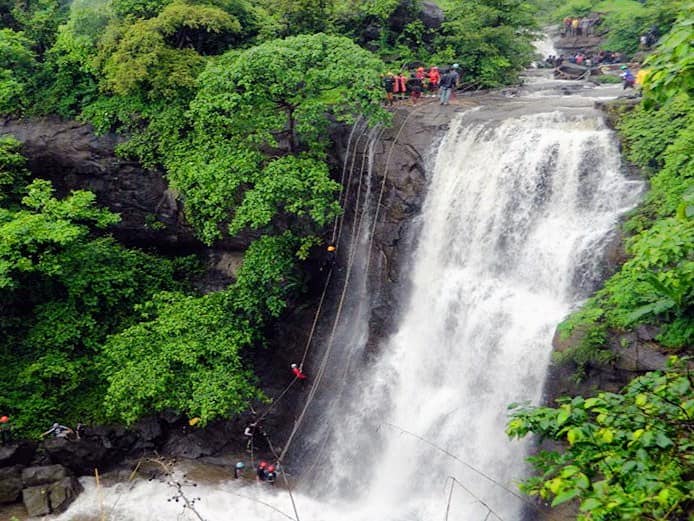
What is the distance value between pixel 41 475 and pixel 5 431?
4.43 ft

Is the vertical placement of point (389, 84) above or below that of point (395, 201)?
above

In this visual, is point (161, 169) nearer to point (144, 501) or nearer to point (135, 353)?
point (135, 353)

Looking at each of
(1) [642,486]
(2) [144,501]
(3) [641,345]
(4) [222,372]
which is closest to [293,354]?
(4) [222,372]

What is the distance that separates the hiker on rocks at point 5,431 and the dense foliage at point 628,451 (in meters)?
12.8

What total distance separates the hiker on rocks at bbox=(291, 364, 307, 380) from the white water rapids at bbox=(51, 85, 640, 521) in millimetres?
856

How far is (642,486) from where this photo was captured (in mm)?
3592

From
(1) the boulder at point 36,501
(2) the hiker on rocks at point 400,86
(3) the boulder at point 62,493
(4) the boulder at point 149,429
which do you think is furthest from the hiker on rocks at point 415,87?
(1) the boulder at point 36,501

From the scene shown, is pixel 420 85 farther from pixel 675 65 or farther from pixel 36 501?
pixel 36 501

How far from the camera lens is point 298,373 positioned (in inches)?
572

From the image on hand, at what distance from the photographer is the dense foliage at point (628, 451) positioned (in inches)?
140

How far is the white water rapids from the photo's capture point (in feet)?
37.8

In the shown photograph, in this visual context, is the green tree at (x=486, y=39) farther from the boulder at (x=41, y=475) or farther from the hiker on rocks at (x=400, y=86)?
the boulder at (x=41, y=475)

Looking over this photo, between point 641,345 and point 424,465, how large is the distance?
5224mm

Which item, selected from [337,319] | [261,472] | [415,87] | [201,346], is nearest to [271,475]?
[261,472]
